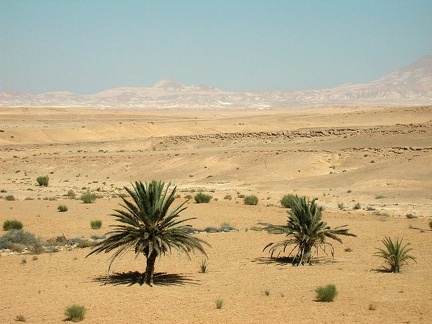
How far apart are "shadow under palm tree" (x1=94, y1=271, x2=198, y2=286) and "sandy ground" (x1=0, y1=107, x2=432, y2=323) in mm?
46

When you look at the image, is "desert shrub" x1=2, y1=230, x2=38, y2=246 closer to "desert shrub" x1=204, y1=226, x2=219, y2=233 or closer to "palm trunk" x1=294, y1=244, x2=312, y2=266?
"desert shrub" x1=204, y1=226, x2=219, y2=233

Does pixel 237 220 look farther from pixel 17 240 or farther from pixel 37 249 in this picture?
pixel 37 249

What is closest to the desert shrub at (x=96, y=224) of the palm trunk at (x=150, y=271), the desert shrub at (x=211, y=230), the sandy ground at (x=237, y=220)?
the sandy ground at (x=237, y=220)

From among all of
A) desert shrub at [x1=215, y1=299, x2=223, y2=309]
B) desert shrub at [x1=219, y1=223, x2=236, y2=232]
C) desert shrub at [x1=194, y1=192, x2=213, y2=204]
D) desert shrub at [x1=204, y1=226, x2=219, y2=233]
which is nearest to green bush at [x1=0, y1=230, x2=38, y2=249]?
desert shrub at [x1=204, y1=226, x2=219, y2=233]

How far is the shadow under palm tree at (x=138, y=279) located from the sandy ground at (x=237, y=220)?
5 cm

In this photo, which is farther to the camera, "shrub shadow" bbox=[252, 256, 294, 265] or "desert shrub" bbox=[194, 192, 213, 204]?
"desert shrub" bbox=[194, 192, 213, 204]

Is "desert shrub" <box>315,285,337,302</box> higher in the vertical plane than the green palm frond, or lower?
lower

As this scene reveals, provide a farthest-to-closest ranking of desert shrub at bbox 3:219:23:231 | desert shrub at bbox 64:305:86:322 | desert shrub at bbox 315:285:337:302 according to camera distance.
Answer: desert shrub at bbox 3:219:23:231 < desert shrub at bbox 315:285:337:302 < desert shrub at bbox 64:305:86:322

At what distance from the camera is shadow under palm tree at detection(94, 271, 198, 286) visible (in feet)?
44.5

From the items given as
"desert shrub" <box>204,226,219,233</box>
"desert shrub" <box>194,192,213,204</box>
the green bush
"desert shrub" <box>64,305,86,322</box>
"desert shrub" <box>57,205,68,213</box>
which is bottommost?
"desert shrub" <box>64,305,86,322</box>

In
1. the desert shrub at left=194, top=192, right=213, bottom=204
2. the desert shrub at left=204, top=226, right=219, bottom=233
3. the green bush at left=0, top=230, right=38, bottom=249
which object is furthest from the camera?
the desert shrub at left=194, top=192, right=213, bottom=204

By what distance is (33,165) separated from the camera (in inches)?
2108

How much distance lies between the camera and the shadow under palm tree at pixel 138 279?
13.6 meters

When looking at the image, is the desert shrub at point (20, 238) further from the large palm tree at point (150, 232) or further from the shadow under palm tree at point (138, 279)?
the large palm tree at point (150, 232)
